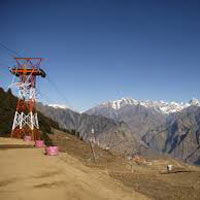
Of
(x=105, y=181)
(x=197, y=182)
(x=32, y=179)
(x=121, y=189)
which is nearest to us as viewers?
(x=32, y=179)

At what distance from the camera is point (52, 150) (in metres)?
30.2

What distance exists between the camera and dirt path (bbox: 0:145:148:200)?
15.9 m

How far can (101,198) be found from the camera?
17.3 metres

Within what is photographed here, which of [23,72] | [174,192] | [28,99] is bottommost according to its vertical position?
[174,192]

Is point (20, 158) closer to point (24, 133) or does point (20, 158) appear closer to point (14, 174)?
point (14, 174)

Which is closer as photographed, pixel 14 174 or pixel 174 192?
pixel 14 174

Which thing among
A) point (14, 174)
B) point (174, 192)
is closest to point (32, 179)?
point (14, 174)

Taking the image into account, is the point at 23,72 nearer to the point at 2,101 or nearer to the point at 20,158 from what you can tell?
the point at 20,158

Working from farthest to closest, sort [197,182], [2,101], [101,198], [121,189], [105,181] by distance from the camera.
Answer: [2,101] < [197,182] < [105,181] < [121,189] < [101,198]

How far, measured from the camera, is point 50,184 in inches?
705

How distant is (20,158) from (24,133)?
26.0 meters

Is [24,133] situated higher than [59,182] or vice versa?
[24,133]

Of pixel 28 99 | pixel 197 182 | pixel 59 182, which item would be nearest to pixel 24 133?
pixel 28 99

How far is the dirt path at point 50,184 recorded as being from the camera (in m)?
15.9
